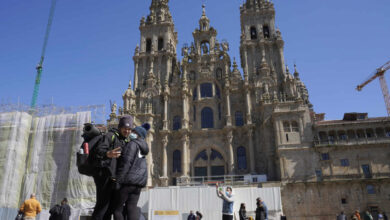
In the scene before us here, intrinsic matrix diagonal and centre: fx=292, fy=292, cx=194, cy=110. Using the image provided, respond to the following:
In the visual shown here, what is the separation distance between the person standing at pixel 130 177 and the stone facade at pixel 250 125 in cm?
2962

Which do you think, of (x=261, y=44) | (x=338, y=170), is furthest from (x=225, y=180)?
(x=261, y=44)

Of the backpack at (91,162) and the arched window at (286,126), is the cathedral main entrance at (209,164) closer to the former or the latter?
the arched window at (286,126)

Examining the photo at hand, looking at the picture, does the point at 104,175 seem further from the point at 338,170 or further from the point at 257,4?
the point at 257,4

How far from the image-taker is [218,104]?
42.6 m

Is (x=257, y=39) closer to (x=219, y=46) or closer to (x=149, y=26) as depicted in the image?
(x=219, y=46)

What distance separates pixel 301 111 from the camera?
118 feet

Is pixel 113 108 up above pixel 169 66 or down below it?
Answer: below

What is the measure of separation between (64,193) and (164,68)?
26.1 m

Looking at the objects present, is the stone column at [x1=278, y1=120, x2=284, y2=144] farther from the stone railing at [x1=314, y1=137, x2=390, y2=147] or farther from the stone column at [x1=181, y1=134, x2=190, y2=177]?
the stone column at [x1=181, y1=134, x2=190, y2=177]

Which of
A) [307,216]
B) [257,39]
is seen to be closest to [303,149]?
[307,216]

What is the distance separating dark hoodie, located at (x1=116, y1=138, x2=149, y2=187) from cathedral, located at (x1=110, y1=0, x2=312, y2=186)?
31.5 meters

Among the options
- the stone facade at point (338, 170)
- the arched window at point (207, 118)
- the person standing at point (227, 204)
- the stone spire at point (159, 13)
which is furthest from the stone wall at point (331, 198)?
the stone spire at point (159, 13)

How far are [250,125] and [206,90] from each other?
903cm

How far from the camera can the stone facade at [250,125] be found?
105ft
